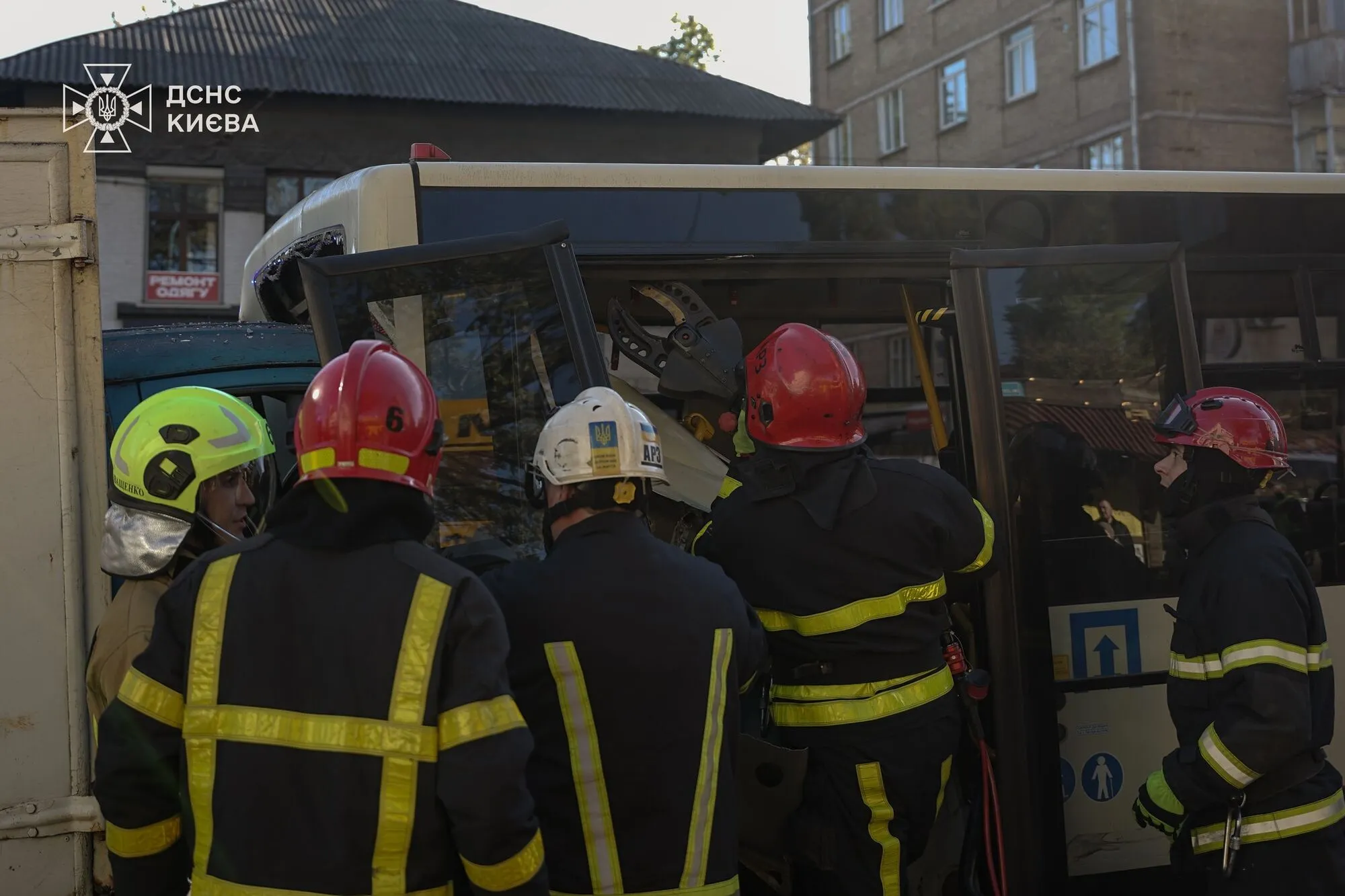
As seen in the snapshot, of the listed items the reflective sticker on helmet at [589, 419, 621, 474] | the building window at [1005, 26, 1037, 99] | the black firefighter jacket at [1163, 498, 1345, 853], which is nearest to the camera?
the reflective sticker on helmet at [589, 419, 621, 474]

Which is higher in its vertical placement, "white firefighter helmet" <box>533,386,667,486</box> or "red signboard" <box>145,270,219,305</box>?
"red signboard" <box>145,270,219,305</box>

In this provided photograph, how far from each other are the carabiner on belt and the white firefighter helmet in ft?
5.46

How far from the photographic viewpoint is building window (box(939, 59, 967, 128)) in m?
27.4

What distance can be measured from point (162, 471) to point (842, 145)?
99.5ft

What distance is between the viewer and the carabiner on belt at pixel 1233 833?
Answer: 3051 mm

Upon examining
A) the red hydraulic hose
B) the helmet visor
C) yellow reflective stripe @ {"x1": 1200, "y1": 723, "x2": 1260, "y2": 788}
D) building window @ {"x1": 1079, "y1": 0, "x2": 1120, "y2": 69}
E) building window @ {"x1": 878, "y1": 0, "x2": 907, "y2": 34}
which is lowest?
the red hydraulic hose

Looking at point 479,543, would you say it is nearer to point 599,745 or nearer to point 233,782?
point 599,745

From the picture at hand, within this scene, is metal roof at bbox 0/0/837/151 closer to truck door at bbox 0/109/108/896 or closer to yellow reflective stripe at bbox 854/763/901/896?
truck door at bbox 0/109/108/896

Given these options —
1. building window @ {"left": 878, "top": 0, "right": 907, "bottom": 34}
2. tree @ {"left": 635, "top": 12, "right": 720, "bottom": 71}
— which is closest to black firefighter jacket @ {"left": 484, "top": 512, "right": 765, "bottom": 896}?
building window @ {"left": 878, "top": 0, "right": 907, "bottom": 34}

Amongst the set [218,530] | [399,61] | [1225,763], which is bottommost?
[1225,763]

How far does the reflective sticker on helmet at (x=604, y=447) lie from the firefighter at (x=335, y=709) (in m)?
0.52

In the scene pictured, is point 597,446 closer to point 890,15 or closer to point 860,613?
point 860,613

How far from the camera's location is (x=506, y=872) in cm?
212

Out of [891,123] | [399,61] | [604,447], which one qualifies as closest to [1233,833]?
[604,447]
